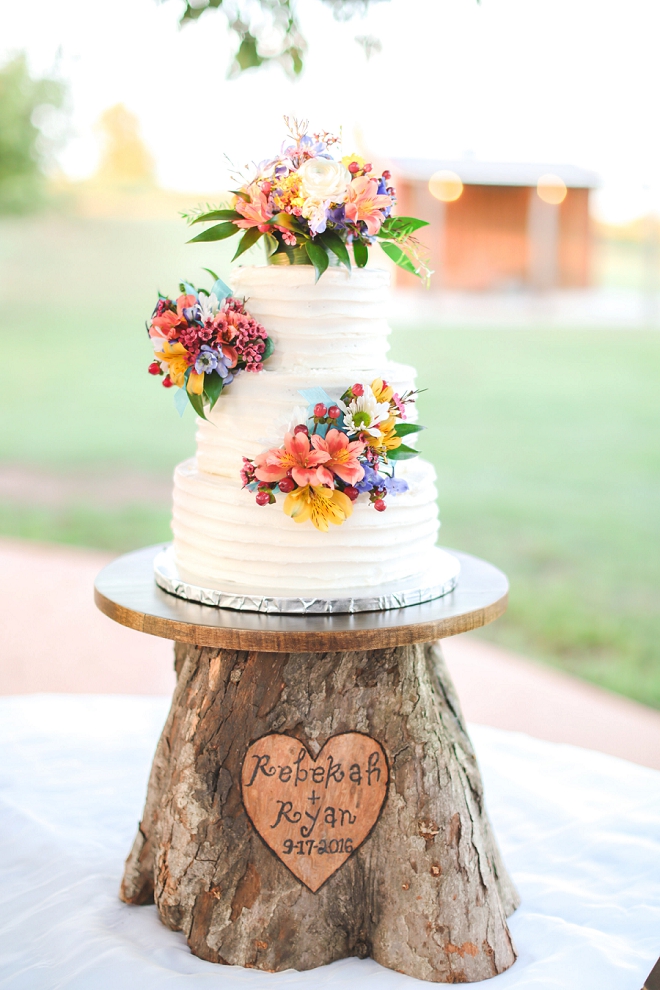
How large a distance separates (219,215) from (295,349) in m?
0.33

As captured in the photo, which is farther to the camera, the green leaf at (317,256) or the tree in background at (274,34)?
the tree in background at (274,34)

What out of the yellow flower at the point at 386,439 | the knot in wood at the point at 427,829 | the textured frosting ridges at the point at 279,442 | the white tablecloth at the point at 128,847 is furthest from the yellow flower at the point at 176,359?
the white tablecloth at the point at 128,847

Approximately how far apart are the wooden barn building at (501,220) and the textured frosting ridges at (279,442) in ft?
18.5

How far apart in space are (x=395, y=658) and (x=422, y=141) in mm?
6291

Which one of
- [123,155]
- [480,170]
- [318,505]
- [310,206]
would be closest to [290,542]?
[318,505]

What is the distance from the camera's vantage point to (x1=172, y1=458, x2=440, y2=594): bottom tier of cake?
203 centimetres

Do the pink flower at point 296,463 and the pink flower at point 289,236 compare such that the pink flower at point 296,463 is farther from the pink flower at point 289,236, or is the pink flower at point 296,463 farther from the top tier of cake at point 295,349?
the pink flower at point 289,236

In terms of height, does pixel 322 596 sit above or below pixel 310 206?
below

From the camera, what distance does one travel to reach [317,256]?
6.66 ft

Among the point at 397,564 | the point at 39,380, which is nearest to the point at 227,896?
the point at 397,564

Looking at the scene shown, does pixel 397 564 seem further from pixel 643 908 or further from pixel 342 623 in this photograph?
pixel 643 908

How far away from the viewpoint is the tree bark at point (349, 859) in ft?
7.24

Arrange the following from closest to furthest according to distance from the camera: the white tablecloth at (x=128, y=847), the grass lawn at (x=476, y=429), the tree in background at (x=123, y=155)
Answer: the white tablecloth at (x=128, y=847)
the grass lawn at (x=476, y=429)
the tree in background at (x=123, y=155)

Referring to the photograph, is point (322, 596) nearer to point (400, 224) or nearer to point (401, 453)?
point (401, 453)
